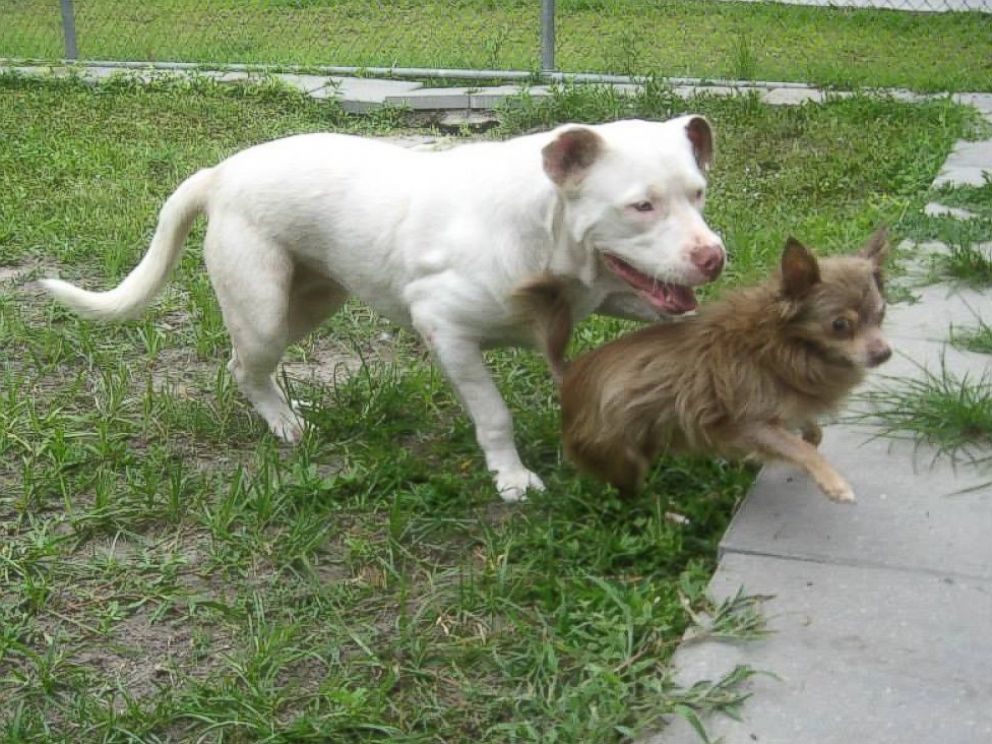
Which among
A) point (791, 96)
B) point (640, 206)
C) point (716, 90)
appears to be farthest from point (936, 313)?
point (716, 90)

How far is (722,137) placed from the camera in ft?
25.0

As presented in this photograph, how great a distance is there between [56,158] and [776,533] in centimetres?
546

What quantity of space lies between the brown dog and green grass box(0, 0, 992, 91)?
591 centimetres

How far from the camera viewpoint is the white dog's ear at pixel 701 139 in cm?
360

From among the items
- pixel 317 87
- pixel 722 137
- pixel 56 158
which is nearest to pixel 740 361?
pixel 722 137

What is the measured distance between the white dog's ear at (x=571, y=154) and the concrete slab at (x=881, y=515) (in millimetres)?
929

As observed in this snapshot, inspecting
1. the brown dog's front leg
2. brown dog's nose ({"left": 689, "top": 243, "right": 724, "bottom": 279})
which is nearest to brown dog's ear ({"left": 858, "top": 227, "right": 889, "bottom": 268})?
brown dog's nose ({"left": 689, "top": 243, "right": 724, "bottom": 279})

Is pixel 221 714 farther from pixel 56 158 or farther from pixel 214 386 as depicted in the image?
pixel 56 158

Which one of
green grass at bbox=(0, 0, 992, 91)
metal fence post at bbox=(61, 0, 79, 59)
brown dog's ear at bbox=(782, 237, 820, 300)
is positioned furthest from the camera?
metal fence post at bbox=(61, 0, 79, 59)

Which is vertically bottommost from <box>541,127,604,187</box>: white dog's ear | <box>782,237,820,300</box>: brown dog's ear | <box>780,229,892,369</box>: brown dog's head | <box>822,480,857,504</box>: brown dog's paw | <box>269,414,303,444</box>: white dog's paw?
<box>269,414,303,444</box>: white dog's paw

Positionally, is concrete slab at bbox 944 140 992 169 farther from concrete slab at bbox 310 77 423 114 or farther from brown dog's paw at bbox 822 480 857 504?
brown dog's paw at bbox 822 480 857 504

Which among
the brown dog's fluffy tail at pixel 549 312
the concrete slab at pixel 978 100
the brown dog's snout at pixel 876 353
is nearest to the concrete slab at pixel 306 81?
the concrete slab at pixel 978 100

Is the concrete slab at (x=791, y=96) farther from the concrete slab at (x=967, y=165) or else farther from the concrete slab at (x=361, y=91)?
the concrete slab at (x=361, y=91)

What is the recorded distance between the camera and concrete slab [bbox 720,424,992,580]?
10.4ft
